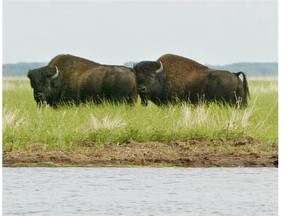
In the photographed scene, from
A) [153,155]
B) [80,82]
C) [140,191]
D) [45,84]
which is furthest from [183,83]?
[140,191]

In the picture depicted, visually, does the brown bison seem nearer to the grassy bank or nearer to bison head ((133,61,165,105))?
bison head ((133,61,165,105))

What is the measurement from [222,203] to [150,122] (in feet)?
21.1

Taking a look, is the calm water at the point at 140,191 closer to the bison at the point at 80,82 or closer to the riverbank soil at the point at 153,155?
the riverbank soil at the point at 153,155

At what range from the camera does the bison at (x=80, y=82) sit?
72.9 feet

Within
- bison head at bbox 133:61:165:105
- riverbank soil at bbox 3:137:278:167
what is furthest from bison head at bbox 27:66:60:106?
riverbank soil at bbox 3:137:278:167

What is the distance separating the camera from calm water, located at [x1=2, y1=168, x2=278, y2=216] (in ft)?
38.1

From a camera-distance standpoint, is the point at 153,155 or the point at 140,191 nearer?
the point at 140,191

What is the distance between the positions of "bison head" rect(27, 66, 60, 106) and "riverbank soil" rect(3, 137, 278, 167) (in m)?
5.75

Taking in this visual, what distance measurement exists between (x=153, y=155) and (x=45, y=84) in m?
6.95

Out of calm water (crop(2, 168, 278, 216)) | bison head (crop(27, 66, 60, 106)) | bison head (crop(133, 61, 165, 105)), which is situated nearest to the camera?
calm water (crop(2, 168, 278, 216))

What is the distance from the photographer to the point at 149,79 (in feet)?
73.7

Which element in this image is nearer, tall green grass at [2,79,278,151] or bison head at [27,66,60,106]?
tall green grass at [2,79,278,151]

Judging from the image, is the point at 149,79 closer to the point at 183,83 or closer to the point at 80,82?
the point at 183,83
